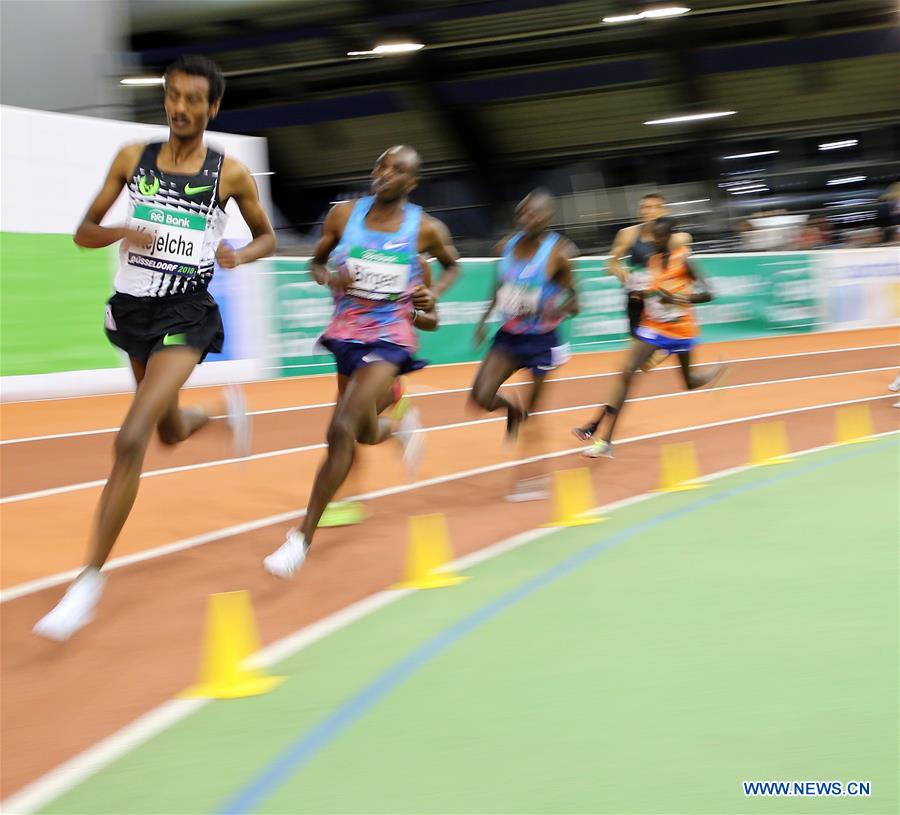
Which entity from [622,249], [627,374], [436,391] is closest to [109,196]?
[627,374]

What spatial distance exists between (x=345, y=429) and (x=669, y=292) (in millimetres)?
4649

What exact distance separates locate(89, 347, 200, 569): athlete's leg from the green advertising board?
734cm

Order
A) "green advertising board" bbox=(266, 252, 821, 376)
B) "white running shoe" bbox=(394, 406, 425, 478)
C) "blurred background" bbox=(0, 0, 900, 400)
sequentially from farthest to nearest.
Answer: "blurred background" bbox=(0, 0, 900, 400)
"green advertising board" bbox=(266, 252, 821, 376)
"white running shoe" bbox=(394, 406, 425, 478)

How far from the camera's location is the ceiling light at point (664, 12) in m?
23.4

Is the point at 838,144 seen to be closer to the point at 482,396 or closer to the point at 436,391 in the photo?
the point at 436,391

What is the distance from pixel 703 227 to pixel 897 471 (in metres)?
17.2

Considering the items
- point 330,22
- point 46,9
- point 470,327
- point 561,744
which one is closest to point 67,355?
point 470,327

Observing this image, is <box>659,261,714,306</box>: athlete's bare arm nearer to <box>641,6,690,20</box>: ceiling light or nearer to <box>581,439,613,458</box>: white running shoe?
<box>581,439,613,458</box>: white running shoe

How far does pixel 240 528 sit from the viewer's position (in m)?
7.00

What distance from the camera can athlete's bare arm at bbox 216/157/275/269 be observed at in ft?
15.9

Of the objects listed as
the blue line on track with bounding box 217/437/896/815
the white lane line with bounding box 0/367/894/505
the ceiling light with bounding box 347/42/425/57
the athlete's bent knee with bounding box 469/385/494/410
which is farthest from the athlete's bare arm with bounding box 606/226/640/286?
the ceiling light with bounding box 347/42/425/57

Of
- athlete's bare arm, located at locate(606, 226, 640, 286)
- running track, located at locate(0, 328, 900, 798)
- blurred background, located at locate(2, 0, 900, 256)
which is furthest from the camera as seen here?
blurred background, located at locate(2, 0, 900, 256)

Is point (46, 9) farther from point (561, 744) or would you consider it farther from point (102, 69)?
point (561, 744)

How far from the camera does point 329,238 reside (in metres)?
6.00
